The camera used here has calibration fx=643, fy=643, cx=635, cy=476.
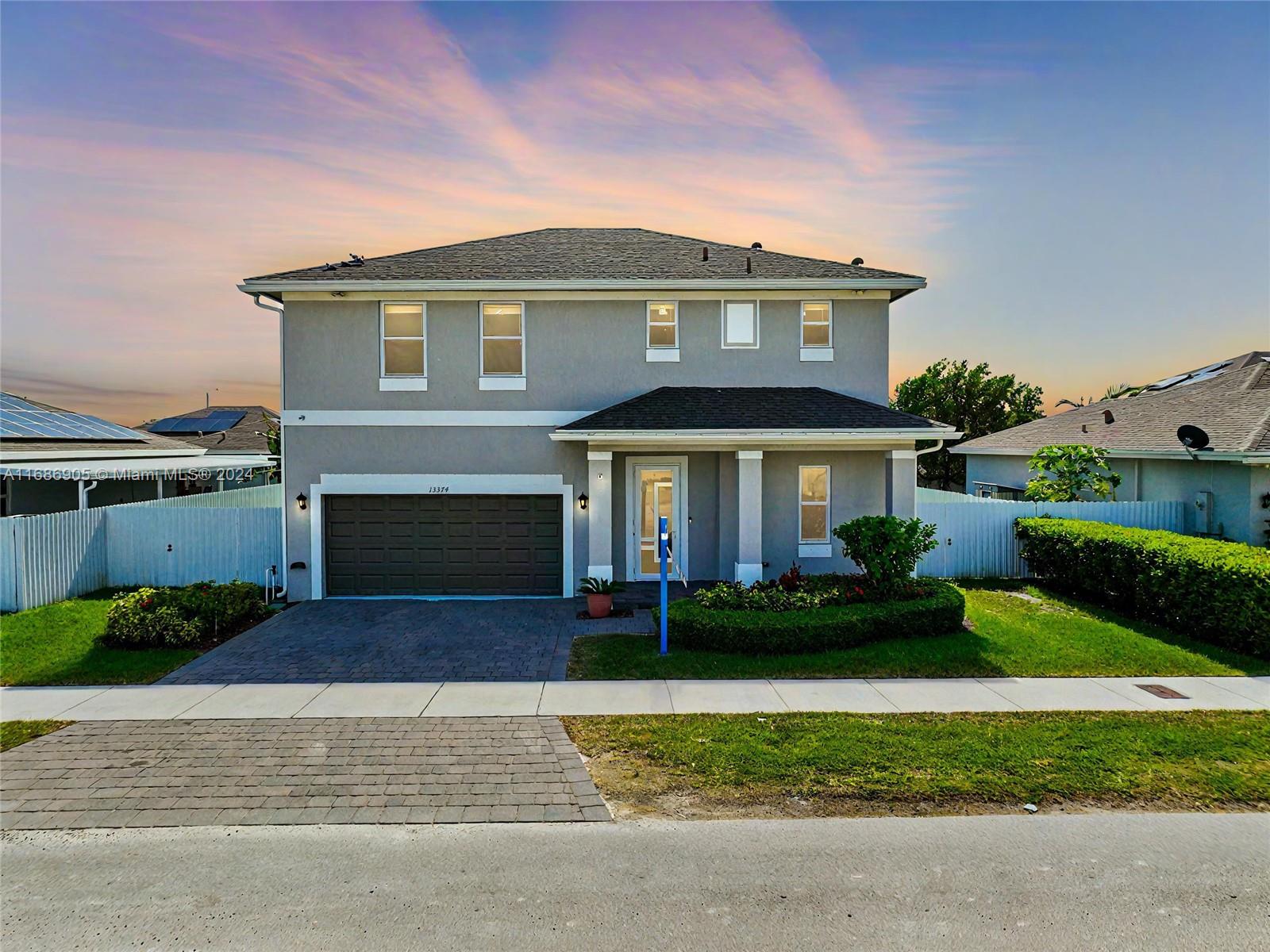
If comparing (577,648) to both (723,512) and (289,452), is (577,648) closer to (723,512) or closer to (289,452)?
(723,512)

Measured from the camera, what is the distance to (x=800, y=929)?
4.08 metres

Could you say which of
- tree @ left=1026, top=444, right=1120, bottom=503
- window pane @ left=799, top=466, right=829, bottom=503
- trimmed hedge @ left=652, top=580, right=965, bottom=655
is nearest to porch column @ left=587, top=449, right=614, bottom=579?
trimmed hedge @ left=652, top=580, right=965, bottom=655

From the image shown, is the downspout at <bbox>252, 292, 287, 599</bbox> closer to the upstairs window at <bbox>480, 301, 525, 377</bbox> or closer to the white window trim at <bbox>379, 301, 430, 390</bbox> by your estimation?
the white window trim at <bbox>379, 301, 430, 390</bbox>

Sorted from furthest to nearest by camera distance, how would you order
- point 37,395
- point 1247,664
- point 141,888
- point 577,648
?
point 37,395, point 577,648, point 1247,664, point 141,888

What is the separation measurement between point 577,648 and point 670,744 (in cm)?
362

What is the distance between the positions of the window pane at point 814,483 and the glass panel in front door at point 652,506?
115 inches

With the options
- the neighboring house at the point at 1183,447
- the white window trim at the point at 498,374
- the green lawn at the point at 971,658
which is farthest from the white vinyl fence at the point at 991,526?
the white window trim at the point at 498,374

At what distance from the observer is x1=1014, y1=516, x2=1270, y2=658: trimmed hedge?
31.9 feet

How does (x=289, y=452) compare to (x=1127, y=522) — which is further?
(x=1127, y=522)

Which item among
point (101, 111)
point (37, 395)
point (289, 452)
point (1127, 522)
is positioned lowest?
point (1127, 522)

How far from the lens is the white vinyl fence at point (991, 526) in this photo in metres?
15.1

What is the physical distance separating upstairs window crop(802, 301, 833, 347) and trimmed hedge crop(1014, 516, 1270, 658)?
6.42 m

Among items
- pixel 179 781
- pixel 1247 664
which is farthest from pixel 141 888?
pixel 1247 664

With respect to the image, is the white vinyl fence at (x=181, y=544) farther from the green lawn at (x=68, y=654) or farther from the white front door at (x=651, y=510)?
the white front door at (x=651, y=510)
